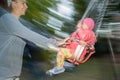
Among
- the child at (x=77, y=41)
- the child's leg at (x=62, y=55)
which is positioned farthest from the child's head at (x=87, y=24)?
the child's leg at (x=62, y=55)

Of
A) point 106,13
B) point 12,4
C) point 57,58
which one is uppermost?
point 106,13

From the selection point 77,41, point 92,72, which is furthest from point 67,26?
point 92,72

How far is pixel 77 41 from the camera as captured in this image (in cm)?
187

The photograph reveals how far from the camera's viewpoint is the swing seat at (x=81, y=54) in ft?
6.17

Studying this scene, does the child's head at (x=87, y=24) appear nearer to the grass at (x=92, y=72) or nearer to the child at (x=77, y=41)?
the child at (x=77, y=41)

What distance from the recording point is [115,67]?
208cm

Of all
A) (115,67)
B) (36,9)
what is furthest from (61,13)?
(115,67)

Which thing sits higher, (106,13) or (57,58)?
(106,13)

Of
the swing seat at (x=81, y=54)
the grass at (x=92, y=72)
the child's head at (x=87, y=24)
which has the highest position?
the child's head at (x=87, y=24)


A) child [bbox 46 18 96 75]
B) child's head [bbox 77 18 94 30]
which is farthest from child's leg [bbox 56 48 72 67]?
child's head [bbox 77 18 94 30]

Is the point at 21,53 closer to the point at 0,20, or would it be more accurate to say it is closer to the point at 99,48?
the point at 0,20

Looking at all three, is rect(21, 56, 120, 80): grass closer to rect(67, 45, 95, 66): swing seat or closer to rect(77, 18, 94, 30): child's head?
rect(67, 45, 95, 66): swing seat

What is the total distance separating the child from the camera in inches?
73.4

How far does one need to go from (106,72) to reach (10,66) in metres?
0.47
